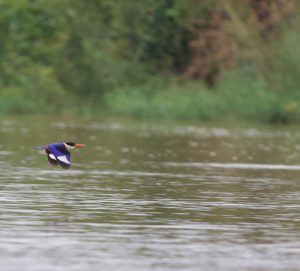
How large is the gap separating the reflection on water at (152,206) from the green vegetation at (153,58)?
11.8 m

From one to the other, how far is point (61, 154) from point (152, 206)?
161cm

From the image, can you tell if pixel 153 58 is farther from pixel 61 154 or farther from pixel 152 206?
pixel 61 154

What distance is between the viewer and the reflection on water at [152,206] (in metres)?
11.8

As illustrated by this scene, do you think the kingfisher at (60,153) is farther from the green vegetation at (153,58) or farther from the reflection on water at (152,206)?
the green vegetation at (153,58)

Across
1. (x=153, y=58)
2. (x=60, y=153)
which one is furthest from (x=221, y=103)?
(x=60, y=153)

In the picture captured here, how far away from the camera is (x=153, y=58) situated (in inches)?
2114

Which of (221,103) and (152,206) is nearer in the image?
(152,206)

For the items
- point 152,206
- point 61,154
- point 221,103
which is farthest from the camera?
point 221,103

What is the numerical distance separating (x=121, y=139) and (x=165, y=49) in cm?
2370

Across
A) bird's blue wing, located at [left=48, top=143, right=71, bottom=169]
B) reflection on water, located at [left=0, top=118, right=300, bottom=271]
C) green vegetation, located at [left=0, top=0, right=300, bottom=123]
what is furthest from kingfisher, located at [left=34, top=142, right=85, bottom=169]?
green vegetation, located at [left=0, top=0, right=300, bottom=123]

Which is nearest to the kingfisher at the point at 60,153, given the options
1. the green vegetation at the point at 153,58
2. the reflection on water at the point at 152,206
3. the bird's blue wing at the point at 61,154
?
the bird's blue wing at the point at 61,154

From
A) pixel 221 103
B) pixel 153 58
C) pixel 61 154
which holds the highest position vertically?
pixel 153 58

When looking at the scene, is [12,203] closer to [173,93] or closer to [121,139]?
[121,139]

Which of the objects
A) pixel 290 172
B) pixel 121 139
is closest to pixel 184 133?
pixel 121 139
